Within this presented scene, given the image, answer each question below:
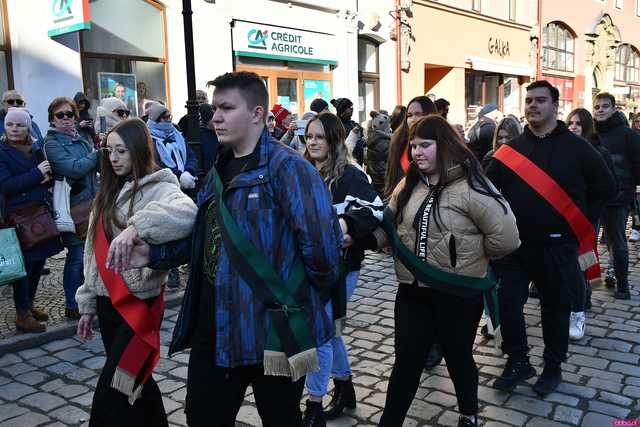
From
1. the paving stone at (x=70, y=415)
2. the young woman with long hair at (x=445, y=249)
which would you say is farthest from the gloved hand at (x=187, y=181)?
the young woman with long hair at (x=445, y=249)

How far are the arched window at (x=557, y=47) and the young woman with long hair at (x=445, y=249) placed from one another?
25.6 m

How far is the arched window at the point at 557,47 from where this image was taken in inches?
1053

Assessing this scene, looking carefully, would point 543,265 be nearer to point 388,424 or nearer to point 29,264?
point 388,424

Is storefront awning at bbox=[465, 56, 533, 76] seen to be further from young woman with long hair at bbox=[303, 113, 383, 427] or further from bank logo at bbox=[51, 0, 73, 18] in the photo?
young woman with long hair at bbox=[303, 113, 383, 427]

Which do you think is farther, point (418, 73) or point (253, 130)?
point (418, 73)

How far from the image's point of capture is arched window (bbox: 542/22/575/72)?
26.8m

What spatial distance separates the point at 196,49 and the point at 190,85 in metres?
5.67

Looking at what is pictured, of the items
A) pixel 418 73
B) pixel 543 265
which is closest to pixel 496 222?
pixel 543 265

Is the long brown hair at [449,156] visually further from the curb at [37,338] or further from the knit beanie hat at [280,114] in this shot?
the knit beanie hat at [280,114]

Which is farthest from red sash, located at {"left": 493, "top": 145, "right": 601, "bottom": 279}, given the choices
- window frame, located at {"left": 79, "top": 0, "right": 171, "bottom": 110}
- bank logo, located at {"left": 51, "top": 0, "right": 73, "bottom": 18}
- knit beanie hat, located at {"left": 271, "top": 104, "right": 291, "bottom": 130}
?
window frame, located at {"left": 79, "top": 0, "right": 171, "bottom": 110}

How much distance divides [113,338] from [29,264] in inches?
109

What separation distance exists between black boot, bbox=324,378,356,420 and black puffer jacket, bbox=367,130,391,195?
4643mm

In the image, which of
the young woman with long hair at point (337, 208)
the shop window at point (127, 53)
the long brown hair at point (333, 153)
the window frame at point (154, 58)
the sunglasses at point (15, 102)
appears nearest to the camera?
the young woman with long hair at point (337, 208)

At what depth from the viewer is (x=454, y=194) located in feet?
10.6
